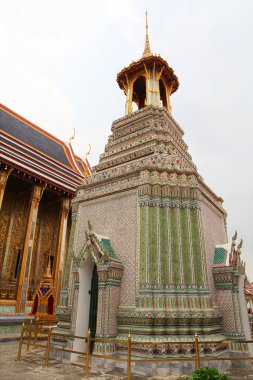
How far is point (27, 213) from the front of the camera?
18844 millimetres

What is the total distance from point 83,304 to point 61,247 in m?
11.3

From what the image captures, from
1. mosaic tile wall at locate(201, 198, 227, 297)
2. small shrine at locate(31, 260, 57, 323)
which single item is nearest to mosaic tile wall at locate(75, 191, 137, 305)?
mosaic tile wall at locate(201, 198, 227, 297)

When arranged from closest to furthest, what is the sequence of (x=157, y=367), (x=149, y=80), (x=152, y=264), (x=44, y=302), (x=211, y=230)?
(x=157, y=367), (x=152, y=264), (x=211, y=230), (x=149, y=80), (x=44, y=302)

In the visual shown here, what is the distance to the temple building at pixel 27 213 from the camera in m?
16.5

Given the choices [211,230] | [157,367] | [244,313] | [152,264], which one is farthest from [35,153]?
[157,367]

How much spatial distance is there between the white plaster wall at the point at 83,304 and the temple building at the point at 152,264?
1.1 inches

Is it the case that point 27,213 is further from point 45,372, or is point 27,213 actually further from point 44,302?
point 45,372

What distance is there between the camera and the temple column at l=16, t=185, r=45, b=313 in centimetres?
1568

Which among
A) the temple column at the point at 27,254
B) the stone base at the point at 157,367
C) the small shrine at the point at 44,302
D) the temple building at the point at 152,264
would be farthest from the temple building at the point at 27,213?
the stone base at the point at 157,367

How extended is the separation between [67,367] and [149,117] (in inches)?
384

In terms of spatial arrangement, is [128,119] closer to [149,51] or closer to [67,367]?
[149,51]

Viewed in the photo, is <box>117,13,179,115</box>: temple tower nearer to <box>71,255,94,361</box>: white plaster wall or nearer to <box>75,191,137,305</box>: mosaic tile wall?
<box>75,191,137,305</box>: mosaic tile wall

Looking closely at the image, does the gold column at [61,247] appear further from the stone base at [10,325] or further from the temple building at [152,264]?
the temple building at [152,264]

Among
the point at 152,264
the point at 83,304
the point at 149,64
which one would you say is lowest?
the point at 83,304
